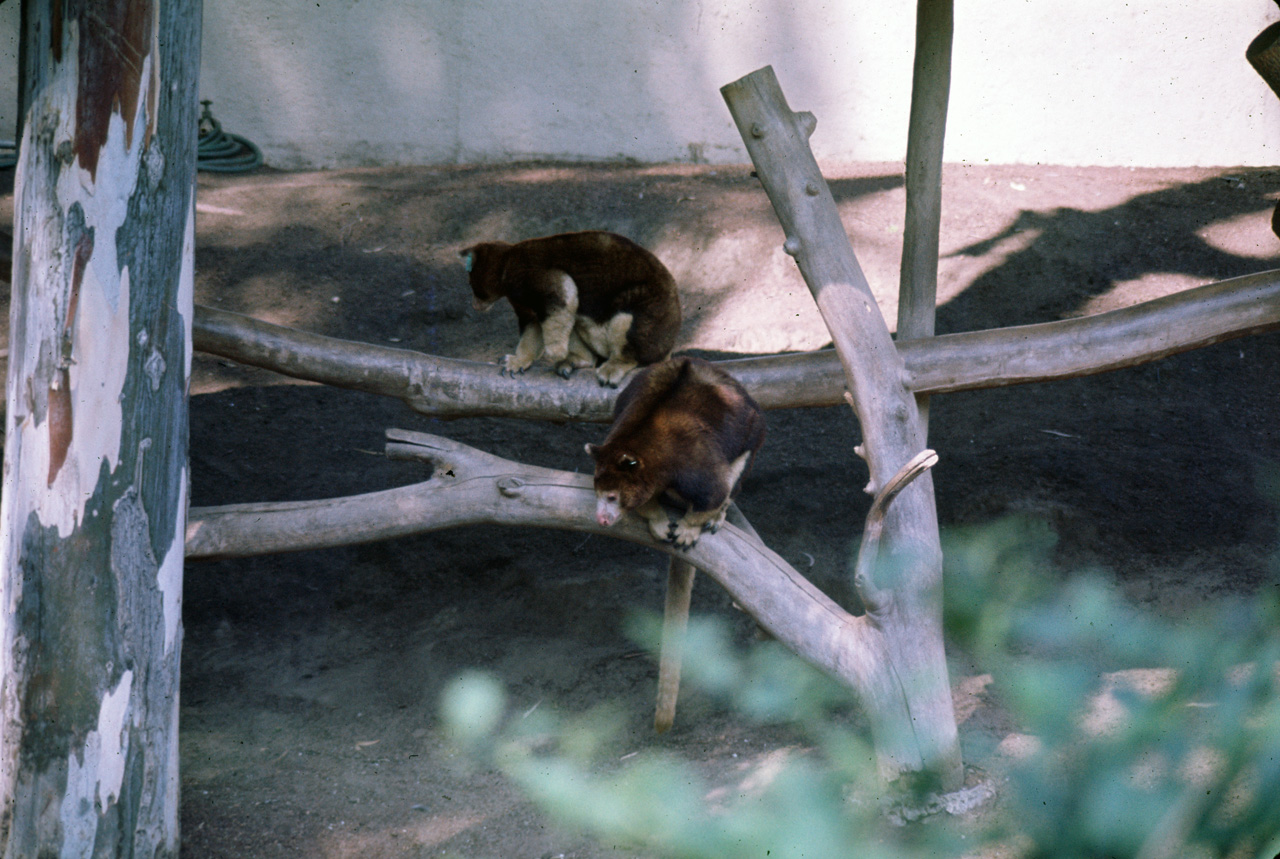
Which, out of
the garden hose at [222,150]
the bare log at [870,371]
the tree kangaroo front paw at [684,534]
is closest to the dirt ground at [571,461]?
the garden hose at [222,150]

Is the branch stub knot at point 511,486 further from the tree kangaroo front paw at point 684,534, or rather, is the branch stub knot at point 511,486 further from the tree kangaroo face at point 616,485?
the tree kangaroo front paw at point 684,534

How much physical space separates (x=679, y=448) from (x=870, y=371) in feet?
2.55

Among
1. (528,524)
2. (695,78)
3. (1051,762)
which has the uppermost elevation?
(695,78)

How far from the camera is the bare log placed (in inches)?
122

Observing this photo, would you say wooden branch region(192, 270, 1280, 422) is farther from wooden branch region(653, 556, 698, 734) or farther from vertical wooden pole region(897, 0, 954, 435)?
wooden branch region(653, 556, 698, 734)

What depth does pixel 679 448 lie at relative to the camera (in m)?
3.30

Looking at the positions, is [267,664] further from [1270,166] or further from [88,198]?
[1270,166]

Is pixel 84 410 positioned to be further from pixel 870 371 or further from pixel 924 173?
pixel 924 173

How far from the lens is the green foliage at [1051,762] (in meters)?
0.59

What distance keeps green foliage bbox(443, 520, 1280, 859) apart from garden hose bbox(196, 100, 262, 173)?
30.9 ft

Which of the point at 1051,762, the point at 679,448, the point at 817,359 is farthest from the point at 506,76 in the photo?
the point at 1051,762

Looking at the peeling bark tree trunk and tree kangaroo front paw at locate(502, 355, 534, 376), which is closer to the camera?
the peeling bark tree trunk

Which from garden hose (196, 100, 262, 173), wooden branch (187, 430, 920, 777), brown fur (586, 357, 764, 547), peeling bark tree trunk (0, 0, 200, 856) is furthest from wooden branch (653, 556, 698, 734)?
garden hose (196, 100, 262, 173)

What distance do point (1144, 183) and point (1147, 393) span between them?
2.64 metres
